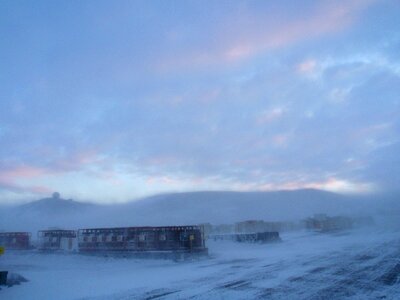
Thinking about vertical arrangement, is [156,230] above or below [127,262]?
above

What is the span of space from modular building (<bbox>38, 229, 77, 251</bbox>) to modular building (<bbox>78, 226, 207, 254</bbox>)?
4.37m

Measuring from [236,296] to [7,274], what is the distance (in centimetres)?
1170

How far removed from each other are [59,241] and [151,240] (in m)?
14.6

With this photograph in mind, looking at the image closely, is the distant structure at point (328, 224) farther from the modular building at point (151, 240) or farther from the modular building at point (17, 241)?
the modular building at point (17, 241)

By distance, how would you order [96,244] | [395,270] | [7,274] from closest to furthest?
1. [7,274]
2. [395,270]
3. [96,244]

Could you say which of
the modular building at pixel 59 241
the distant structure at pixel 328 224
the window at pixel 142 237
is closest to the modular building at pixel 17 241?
the modular building at pixel 59 241

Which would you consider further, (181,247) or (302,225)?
(302,225)

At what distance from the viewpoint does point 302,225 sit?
10450cm

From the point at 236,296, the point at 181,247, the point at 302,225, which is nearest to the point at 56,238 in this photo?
the point at 181,247

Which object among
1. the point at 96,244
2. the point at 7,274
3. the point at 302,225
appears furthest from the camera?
the point at 302,225

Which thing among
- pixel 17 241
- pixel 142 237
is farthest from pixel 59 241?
pixel 142 237

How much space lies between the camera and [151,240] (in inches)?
1310

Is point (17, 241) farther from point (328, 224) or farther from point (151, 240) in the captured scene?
point (328, 224)

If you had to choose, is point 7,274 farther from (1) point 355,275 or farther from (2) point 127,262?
(1) point 355,275
